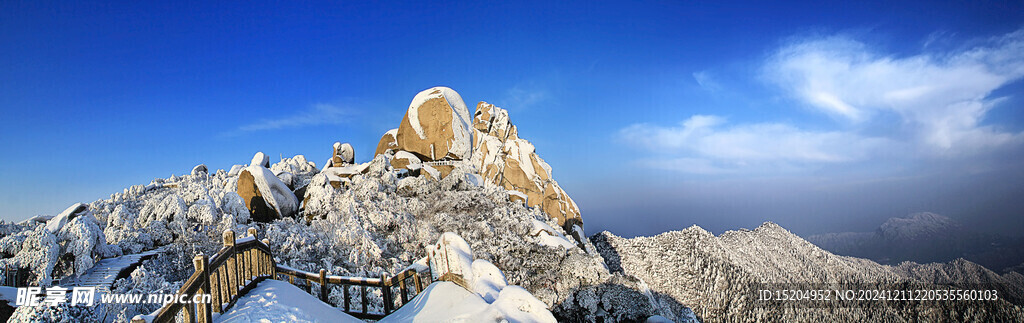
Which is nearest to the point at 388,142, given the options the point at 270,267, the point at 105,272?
the point at 105,272

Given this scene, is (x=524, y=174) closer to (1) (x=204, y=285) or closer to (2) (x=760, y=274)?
(2) (x=760, y=274)

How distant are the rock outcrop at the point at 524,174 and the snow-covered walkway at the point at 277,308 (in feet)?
43.7

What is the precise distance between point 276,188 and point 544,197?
1157cm

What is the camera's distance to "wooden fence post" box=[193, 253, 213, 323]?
390cm

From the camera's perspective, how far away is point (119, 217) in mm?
10336

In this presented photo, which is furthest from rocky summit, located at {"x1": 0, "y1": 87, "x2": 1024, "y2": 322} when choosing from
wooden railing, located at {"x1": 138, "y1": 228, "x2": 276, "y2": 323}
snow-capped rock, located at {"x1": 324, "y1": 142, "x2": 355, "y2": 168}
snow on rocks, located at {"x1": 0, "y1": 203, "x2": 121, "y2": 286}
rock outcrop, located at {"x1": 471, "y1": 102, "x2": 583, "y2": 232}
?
snow-capped rock, located at {"x1": 324, "y1": 142, "x2": 355, "y2": 168}

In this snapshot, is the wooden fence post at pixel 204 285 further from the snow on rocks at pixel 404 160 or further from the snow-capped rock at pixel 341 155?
the snow-capped rock at pixel 341 155

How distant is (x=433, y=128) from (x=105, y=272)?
42.5 feet

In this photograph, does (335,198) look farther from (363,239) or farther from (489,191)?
(489,191)

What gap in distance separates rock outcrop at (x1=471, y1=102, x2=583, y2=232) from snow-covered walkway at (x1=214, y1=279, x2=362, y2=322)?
43.7 feet

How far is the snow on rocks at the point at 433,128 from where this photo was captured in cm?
1966

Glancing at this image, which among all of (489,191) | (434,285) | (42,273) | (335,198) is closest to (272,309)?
(434,285)

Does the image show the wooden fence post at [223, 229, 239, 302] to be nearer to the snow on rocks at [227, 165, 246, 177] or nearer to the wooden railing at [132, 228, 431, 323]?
the wooden railing at [132, 228, 431, 323]

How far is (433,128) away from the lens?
19.7 metres
